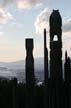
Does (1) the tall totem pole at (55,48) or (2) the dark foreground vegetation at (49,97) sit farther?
(1) the tall totem pole at (55,48)

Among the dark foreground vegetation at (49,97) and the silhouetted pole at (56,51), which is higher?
the silhouetted pole at (56,51)

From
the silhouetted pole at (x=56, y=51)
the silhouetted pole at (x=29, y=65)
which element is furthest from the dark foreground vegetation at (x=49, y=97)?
the silhouetted pole at (x=29, y=65)

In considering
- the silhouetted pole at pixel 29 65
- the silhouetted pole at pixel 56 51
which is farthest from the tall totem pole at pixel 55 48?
the silhouetted pole at pixel 29 65

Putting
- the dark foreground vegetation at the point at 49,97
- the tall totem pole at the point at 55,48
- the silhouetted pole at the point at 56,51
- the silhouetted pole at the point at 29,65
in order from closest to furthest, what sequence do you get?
the dark foreground vegetation at the point at 49,97, the silhouetted pole at the point at 56,51, the tall totem pole at the point at 55,48, the silhouetted pole at the point at 29,65

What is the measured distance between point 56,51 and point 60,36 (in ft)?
4.74

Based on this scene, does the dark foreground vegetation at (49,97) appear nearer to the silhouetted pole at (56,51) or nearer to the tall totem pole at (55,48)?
the silhouetted pole at (56,51)

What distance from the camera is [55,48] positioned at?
121ft

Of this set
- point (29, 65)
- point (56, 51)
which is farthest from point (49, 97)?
point (29, 65)

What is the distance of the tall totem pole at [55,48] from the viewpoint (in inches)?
1432

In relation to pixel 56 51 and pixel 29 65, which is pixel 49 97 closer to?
pixel 56 51

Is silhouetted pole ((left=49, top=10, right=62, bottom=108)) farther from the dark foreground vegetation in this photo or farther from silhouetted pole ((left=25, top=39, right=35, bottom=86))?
silhouetted pole ((left=25, top=39, right=35, bottom=86))

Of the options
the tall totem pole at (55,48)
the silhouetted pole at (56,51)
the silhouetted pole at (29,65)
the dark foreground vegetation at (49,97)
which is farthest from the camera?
the silhouetted pole at (29,65)

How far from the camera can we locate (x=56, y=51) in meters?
36.8

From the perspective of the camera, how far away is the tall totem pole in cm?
3638
